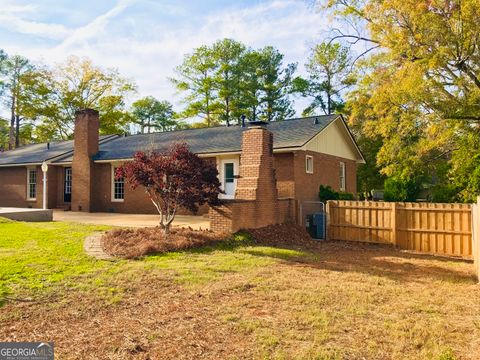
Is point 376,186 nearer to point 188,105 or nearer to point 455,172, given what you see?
point 455,172

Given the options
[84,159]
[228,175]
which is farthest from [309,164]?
[84,159]

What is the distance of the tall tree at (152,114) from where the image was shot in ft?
174

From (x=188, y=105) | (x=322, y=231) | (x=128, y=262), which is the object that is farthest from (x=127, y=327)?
(x=188, y=105)

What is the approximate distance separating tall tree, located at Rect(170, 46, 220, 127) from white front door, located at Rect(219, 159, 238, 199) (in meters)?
25.0

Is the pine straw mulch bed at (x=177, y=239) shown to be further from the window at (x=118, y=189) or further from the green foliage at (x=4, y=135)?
the green foliage at (x=4, y=135)

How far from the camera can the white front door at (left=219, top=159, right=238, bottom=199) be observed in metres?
17.1

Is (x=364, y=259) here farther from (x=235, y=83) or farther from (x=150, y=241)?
(x=235, y=83)

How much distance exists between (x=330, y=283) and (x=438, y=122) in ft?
36.5

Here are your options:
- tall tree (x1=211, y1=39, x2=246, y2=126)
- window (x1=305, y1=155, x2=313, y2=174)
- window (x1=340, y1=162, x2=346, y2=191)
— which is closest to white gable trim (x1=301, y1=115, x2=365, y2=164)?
window (x1=305, y1=155, x2=313, y2=174)

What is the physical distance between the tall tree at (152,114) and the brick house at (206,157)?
25.8 m

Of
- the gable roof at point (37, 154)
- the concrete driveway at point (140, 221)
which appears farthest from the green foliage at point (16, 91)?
the concrete driveway at point (140, 221)

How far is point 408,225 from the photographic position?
12.2 m

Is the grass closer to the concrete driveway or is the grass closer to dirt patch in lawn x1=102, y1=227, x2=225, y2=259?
dirt patch in lawn x1=102, y1=227, x2=225, y2=259

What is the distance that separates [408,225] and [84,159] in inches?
663
